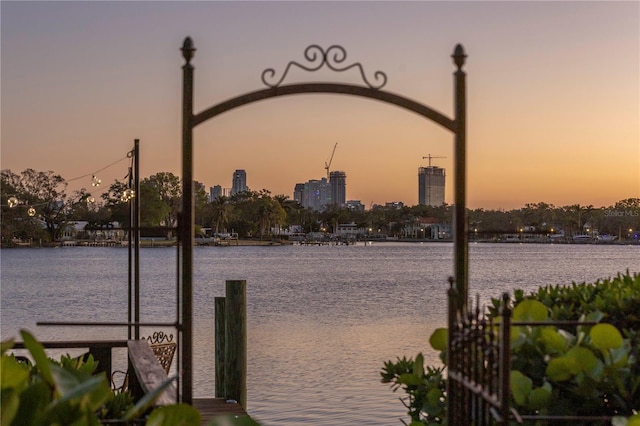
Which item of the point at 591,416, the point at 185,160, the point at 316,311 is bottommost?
the point at 316,311

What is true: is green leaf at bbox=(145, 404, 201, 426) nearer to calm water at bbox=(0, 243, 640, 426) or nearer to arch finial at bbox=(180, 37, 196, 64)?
arch finial at bbox=(180, 37, 196, 64)

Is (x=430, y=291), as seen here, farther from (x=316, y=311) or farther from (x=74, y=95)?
(x=74, y=95)

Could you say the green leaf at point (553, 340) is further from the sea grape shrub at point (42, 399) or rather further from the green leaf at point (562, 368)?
the sea grape shrub at point (42, 399)

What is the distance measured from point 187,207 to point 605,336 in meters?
2.08

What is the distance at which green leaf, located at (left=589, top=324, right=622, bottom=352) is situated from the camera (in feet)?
12.3

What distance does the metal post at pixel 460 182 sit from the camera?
14.8 ft

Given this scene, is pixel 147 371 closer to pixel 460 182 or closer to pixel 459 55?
pixel 460 182

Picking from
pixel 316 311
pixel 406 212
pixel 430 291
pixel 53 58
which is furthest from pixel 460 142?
pixel 406 212

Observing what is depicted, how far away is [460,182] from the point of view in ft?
15.1

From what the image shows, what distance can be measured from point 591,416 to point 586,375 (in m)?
0.21

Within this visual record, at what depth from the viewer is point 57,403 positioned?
1564 mm

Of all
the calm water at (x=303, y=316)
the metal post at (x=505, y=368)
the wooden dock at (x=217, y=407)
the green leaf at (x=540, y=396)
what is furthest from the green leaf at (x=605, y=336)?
the calm water at (x=303, y=316)

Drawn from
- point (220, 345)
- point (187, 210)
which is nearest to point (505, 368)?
point (187, 210)

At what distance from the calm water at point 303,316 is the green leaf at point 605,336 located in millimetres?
9745
